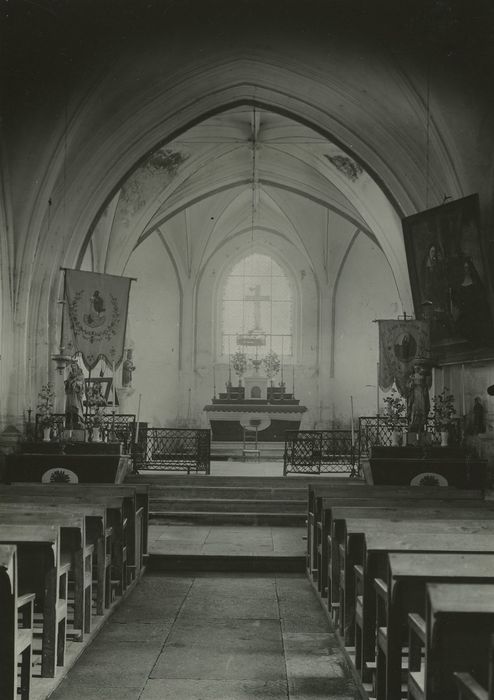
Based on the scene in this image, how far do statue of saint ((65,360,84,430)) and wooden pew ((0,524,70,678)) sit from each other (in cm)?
740

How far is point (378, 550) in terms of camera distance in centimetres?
381

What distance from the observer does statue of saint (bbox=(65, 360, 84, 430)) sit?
11406 mm

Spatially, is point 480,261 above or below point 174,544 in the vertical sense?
above

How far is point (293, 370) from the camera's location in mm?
21500

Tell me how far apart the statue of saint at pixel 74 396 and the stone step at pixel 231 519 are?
230 centimetres

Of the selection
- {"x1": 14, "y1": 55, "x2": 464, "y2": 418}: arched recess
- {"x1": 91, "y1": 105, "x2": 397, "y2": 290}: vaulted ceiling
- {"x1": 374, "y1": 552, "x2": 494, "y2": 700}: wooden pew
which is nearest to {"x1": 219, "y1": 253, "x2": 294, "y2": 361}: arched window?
{"x1": 91, "y1": 105, "x2": 397, "y2": 290}: vaulted ceiling

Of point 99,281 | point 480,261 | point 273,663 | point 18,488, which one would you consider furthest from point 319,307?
point 273,663

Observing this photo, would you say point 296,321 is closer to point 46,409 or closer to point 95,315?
point 95,315

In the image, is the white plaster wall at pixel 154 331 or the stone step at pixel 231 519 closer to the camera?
the stone step at pixel 231 519

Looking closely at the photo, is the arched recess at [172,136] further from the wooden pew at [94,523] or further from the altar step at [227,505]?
the wooden pew at [94,523]

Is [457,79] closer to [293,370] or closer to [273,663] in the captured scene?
[273,663]

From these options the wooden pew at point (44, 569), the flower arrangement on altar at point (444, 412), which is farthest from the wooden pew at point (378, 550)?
the flower arrangement on altar at point (444, 412)

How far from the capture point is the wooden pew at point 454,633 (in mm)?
2445

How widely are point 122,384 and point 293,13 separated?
390 inches
